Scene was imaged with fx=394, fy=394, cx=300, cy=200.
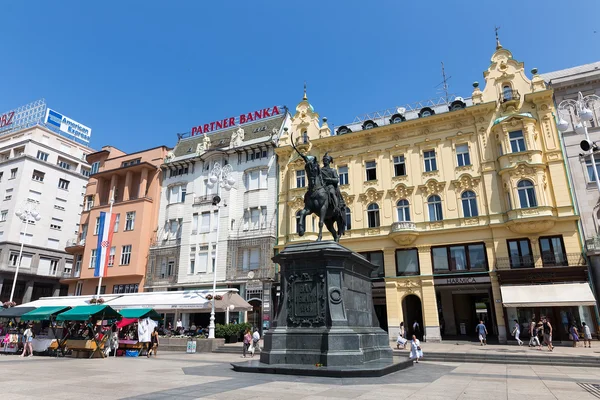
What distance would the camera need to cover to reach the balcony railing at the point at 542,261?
25.4 metres

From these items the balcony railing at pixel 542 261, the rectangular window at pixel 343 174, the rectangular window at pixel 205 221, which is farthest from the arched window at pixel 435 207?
the rectangular window at pixel 205 221

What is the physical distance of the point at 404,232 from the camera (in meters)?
30.2

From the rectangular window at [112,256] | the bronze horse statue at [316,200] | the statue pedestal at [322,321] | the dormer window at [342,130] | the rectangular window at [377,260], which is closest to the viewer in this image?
the statue pedestal at [322,321]

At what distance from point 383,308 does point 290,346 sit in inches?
856

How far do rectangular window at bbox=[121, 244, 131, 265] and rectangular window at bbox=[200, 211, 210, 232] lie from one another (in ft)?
29.2

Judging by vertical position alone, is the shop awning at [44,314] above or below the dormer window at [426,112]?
below

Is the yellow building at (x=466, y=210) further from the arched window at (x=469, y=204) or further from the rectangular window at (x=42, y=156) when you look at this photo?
the rectangular window at (x=42, y=156)

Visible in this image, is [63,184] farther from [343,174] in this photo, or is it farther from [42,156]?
[343,174]

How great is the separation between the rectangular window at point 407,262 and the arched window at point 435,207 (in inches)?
121

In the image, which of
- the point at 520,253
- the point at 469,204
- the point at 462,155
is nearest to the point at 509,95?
the point at 462,155

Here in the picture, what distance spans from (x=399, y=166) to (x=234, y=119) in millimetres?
21037

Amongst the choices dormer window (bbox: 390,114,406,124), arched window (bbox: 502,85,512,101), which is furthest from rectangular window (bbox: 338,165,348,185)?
arched window (bbox: 502,85,512,101)

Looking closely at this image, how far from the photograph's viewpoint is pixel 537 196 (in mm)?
26969

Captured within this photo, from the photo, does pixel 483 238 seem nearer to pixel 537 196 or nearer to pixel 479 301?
pixel 537 196
